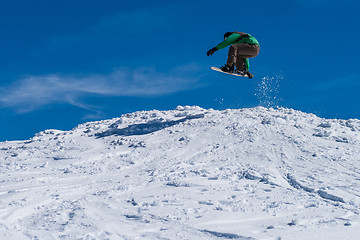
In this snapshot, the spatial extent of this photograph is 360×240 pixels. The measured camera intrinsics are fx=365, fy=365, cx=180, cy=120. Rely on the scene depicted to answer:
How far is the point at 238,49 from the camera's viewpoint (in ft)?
37.9

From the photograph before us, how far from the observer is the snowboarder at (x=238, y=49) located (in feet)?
37.3

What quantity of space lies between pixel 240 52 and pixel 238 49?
0.13 m

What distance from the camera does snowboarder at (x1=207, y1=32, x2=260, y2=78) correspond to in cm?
1138

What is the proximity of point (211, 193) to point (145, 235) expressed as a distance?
248cm

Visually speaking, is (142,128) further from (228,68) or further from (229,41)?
(229,41)

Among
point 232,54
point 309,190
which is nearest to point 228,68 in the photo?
point 232,54

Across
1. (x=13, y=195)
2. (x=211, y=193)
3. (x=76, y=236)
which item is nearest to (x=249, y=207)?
(x=211, y=193)

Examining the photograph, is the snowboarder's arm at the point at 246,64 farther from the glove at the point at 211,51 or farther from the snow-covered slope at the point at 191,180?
the snow-covered slope at the point at 191,180

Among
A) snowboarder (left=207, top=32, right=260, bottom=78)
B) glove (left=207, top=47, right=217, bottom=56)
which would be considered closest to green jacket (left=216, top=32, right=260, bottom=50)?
snowboarder (left=207, top=32, right=260, bottom=78)

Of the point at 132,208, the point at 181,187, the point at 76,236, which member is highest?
the point at 181,187

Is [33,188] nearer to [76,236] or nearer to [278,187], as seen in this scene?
[76,236]

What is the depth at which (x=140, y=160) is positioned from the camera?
11.6 metres

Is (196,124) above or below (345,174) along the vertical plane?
above

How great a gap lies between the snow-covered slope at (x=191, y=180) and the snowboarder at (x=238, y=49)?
8.26ft
